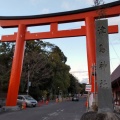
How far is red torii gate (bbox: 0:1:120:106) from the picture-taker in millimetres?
26822

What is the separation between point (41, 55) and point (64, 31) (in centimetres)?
2343

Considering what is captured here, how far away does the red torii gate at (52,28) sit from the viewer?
26822 mm

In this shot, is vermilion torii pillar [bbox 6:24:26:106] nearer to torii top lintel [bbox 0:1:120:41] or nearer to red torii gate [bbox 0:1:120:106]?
red torii gate [bbox 0:1:120:106]

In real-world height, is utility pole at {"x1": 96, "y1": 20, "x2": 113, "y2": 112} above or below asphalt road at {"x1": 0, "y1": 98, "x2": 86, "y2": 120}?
above

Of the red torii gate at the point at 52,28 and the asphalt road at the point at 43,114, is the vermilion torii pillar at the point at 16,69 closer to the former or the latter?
the red torii gate at the point at 52,28

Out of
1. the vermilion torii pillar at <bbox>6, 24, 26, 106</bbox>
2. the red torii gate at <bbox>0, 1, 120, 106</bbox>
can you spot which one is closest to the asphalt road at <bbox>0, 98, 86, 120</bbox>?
the vermilion torii pillar at <bbox>6, 24, 26, 106</bbox>

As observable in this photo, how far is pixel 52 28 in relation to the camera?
28812mm

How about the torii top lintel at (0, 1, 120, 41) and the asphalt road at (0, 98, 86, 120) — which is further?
the torii top lintel at (0, 1, 120, 41)

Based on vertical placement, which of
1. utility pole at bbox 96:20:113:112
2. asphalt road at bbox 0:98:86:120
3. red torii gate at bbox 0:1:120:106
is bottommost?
asphalt road at bbox 0:98:86:120

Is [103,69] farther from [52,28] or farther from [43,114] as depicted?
[52,28]

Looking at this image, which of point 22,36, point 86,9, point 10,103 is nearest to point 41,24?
point 22,36

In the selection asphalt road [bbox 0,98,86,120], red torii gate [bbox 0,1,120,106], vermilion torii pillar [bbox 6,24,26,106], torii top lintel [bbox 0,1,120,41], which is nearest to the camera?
asphalt road [bbox 0,98,86,120]

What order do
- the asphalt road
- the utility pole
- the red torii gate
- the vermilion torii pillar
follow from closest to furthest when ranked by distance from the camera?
the utility pole, the asphalt road, the red torii gate, the vermilion torii pillar

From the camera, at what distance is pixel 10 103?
29688mm
